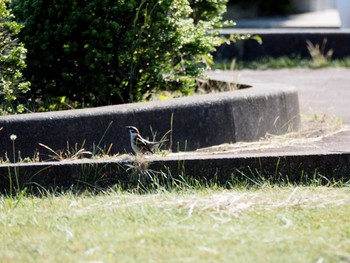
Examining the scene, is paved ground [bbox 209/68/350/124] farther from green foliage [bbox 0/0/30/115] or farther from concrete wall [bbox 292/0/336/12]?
concrete wall [bbox 292/0/336/12]

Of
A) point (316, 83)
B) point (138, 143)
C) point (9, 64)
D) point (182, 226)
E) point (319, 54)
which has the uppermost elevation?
point (9, 64)

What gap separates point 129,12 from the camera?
7496 millimetres

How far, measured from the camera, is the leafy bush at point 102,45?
741cm

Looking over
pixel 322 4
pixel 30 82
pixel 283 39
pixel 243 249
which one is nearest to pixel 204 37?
pixel 30 82

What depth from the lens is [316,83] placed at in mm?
11422

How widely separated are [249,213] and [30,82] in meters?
2.81

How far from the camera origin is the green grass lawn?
4535mm

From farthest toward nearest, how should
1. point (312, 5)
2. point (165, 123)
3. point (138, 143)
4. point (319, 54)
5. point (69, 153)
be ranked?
point (312, 5) → point (319, 54) → point (165, 123) → point (69, 153) → point (138, 143)

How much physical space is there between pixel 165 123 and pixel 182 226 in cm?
196

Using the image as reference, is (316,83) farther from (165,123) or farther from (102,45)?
(165,123)

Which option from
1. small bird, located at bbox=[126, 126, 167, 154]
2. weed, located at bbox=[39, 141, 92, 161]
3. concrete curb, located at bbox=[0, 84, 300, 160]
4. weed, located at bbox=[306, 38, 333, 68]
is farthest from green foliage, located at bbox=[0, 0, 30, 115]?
weed, located at bbox=[306, 38, 333, 68]

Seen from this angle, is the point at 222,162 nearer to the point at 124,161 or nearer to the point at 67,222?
the point at 124,161

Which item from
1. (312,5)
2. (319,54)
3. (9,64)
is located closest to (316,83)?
(319,54)

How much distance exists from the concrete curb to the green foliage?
43cm
